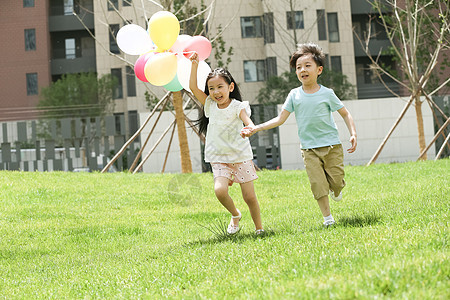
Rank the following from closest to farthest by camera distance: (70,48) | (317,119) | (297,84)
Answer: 1. (317,119)
2. (297,84)
3. (70,48)

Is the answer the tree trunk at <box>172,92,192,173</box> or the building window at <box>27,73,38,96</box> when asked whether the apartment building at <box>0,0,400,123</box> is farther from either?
the tree trunk at <box>172,92,192,173</box>

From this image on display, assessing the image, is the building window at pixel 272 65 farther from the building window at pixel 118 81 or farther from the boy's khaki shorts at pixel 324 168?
the boy's khaki shorts at pixel 324 168

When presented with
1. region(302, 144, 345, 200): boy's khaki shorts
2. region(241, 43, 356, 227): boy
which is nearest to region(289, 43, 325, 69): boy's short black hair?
region(241, 43, 356, 227): boy

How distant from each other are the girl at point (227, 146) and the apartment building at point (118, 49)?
21.7 meters

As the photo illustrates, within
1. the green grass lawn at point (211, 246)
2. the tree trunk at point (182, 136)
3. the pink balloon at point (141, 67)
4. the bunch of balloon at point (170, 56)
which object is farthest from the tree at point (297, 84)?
the bunch of balloon at point (170, 56)

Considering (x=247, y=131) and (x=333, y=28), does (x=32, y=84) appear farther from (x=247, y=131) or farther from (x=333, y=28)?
(x=247, y=131)

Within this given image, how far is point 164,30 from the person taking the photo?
569 centimetres

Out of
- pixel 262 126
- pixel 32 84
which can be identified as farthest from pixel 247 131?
pixel 32 84

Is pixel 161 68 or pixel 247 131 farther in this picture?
pixel 161 68

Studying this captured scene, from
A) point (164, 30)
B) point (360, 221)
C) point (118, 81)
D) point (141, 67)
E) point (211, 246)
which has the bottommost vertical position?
point (211, 246)

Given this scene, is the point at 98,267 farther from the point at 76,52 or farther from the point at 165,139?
the point at 76,52

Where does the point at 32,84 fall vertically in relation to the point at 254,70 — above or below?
above

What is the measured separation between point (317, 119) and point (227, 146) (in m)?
0.84

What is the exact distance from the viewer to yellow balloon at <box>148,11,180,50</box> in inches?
224
